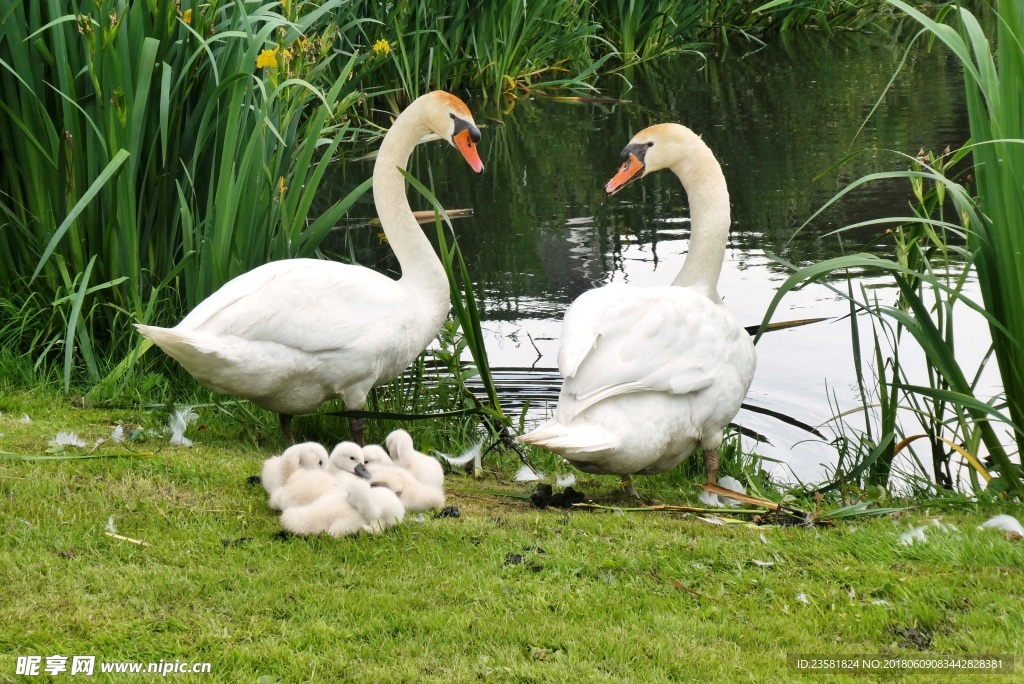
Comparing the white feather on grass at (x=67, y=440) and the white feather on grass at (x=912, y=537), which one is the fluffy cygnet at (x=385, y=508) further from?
the white feather on grass at (x=912, y=537)

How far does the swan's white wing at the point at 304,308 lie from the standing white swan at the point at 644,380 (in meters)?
0.79

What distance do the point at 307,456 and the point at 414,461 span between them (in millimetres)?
398

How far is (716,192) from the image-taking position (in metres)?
5.39

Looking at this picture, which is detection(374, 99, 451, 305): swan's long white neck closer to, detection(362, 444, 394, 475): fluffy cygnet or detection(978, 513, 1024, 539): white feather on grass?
detection(362, 444, 394, 475): fluffy cygnet

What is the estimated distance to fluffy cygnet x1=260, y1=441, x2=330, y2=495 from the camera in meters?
4.16

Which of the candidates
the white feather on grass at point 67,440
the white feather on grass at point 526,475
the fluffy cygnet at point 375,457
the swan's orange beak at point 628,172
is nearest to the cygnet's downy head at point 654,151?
the swan's orange beak at point 628,172

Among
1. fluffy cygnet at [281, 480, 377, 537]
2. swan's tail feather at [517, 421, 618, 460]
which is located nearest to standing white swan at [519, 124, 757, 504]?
swan's tail feather at [517, 421, 618, 460]

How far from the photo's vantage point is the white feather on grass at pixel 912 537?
12.6 ft

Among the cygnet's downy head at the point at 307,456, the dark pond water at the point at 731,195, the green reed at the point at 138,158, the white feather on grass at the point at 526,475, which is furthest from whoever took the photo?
the dark pond water at the point at 731,195

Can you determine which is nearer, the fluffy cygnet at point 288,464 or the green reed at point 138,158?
the fluffy cygnet at point 288,464

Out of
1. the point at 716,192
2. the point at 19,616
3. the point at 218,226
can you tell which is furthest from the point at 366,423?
the point at 19,616

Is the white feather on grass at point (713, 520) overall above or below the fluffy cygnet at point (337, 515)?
below

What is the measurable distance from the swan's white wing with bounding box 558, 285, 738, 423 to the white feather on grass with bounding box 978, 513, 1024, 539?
1070 mm

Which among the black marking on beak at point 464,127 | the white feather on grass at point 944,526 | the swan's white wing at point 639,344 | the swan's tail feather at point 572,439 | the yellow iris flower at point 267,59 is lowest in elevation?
the white feather on grass at point 944,526
